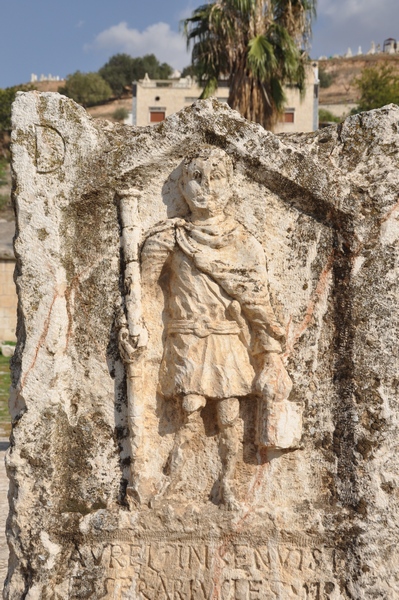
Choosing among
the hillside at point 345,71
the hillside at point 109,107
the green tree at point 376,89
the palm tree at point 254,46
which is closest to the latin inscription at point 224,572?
the palm tree at point 254,46

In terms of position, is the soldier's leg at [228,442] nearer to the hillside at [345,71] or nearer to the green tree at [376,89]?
the green tree at [376,89]

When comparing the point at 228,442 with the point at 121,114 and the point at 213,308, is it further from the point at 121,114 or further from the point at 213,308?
the point at 121,114

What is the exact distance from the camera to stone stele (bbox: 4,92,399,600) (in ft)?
13.9

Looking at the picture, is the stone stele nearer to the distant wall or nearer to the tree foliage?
the distant wall

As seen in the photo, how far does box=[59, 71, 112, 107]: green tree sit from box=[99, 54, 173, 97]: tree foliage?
2216 mm

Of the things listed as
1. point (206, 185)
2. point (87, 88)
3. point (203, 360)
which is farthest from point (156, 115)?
point (203, 360)

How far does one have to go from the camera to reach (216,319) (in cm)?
430

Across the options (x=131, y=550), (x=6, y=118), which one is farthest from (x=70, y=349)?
(x=6, y=118)

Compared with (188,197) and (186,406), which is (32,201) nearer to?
(188,197)

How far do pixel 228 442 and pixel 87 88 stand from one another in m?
51.8

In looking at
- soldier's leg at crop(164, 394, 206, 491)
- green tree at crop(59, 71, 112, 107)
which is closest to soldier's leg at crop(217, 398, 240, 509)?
soldier's leg at crop(164, 394, 206, 491)

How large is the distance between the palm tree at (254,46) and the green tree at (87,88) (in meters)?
40.9

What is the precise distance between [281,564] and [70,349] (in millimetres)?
1776

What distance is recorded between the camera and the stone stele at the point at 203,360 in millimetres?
4250
